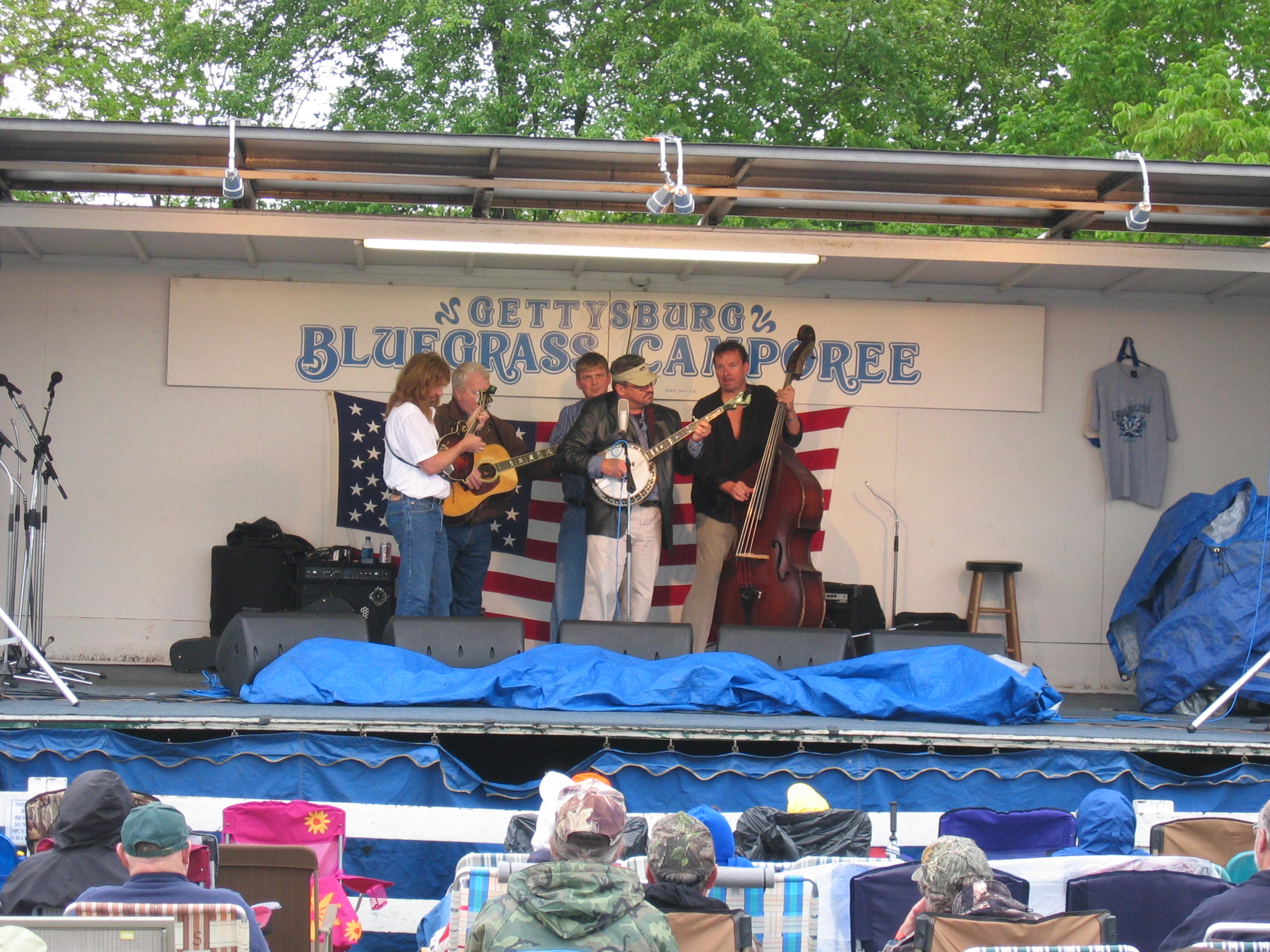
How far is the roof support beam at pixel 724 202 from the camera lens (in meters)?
6.54

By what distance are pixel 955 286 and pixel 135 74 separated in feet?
44.8

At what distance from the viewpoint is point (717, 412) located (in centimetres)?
784

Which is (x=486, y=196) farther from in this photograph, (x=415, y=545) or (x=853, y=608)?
(x=853, y=608)

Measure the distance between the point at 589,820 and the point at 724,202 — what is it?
4.47 metres

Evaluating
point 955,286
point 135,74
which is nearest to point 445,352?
point 955,286

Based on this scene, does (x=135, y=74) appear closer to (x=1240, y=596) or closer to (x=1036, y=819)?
(x=1240, y=596)

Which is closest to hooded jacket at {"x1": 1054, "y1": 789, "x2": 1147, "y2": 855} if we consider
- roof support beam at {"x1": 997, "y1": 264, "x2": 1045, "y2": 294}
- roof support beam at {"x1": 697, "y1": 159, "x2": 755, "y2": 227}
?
roof support beam at {"x1": 697, "y1": 159, "x2": 755, "y2": 227}

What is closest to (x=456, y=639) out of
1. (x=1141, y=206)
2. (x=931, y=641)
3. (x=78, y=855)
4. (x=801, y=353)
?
(x=931, y=641)

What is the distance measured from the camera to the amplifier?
26.7ft

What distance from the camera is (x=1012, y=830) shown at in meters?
4.50

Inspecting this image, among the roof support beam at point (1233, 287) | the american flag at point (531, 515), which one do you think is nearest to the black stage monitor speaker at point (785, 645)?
the american flag at point (531, 515)

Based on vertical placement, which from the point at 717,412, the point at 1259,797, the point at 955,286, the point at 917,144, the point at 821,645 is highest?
the point at 917,144

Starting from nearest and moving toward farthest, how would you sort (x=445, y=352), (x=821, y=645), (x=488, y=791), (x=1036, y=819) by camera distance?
(x=1036, y=819), (x=488, y=791), (x=821, y=645), (x=445, y=352)

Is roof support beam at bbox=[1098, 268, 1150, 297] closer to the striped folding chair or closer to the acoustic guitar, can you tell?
the acoustic guitar
